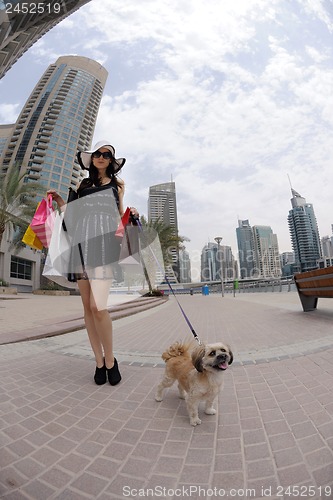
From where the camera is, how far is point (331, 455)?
4.28 ft

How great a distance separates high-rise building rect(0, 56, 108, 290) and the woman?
83019mm

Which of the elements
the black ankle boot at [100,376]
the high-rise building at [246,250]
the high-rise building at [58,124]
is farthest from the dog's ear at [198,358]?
the high-rise building at [58,124]

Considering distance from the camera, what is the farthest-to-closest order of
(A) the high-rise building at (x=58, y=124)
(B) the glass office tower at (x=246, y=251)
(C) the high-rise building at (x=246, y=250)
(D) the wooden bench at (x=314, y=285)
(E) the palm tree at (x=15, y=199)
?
(C) the high-rise building at (x=246, y=250) → (B) the glass office tower at (x=246, y=251) → (A) the high-rise building at (x=58, y=124) → (E) the palm tree at (x=15, y=199) → (D) the wooden bench at (x=314, y=285)

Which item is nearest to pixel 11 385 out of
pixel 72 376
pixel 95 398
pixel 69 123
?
pixel 72 376

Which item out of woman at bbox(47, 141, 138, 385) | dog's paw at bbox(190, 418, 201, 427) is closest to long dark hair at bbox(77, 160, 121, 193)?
woman at bbox(47, 141, 138, 385)

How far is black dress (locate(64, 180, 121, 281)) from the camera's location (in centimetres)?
227

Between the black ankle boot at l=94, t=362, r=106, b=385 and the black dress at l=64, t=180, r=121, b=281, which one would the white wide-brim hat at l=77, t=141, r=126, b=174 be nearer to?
the black dress at l=64, t=180, r=121, b=281

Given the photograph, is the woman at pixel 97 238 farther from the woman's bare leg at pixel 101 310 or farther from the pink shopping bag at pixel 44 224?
the pink shopping bag at pixel 44 224

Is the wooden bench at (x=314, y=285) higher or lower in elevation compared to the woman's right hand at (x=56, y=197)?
lower

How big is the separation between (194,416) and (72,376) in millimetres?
1586

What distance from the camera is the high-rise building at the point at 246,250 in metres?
85.5

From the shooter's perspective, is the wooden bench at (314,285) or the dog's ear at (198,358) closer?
the dog's ear at (198,358)

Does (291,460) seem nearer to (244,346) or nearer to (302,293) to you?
(244,346)

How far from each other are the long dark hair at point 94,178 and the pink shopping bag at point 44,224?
419mm
